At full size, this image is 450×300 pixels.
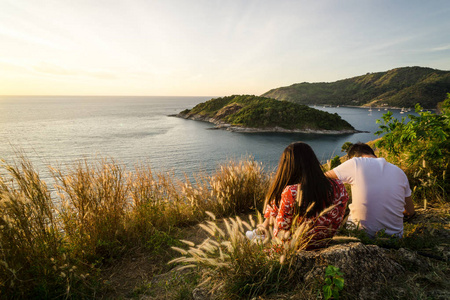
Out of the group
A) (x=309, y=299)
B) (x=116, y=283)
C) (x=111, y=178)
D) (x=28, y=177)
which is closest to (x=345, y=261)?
(x=309, y=299)

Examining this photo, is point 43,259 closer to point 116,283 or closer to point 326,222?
point 116,283

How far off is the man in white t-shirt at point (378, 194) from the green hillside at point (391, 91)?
13670 centimetres

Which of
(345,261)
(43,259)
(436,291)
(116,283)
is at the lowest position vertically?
(116,283)

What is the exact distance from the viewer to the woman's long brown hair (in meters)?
2.14

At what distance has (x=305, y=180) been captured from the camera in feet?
7.09

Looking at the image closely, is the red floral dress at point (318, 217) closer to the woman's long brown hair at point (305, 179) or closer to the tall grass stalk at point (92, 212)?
the woman's long brown hair at point (305, 179)

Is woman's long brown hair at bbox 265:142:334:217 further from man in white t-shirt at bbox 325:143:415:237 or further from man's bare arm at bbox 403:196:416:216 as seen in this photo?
man's bare arm at bbox 403:196:416:216

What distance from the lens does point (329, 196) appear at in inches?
87.1

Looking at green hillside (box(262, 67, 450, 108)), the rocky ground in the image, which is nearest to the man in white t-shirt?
the rocky ground

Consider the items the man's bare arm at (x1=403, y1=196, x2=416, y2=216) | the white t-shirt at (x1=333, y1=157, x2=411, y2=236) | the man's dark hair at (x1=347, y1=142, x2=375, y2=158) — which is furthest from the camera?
the man's dark hair at (x1=347, y1=142, x2=375, y2=158)

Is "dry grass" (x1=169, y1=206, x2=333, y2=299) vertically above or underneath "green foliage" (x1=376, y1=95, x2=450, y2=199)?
underneath

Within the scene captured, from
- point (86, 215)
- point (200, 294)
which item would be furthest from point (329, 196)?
point (86, 215)

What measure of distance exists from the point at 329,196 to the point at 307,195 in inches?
10.7

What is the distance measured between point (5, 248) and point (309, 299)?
267 cm
